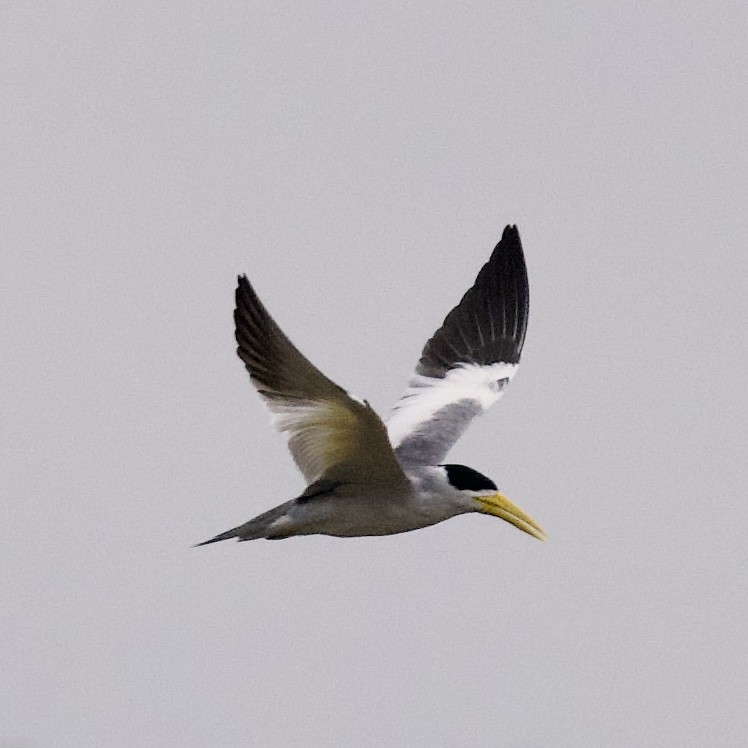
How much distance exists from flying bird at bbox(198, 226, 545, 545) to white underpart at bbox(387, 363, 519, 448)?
0.06 ft

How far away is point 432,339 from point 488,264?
1.12 meters

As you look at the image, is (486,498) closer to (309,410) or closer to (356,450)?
(356,450)

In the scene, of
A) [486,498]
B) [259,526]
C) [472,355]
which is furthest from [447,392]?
[259,526]

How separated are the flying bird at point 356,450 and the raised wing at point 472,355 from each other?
27 millimetres

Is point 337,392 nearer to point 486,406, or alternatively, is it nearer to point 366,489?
point 366,489

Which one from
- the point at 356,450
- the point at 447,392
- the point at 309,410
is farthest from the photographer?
the point at 447,392

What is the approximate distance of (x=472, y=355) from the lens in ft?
68.0

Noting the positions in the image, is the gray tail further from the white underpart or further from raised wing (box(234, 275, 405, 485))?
the white underpart

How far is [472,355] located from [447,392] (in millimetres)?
933

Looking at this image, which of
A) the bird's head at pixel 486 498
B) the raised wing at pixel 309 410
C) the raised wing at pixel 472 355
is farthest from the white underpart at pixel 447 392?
the raised wing at pixel 309 410

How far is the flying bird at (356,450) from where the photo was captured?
1519cm

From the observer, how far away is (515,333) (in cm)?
2108

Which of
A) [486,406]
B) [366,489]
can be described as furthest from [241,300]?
[486,406]

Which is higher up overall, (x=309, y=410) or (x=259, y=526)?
(x=309, y=410)
